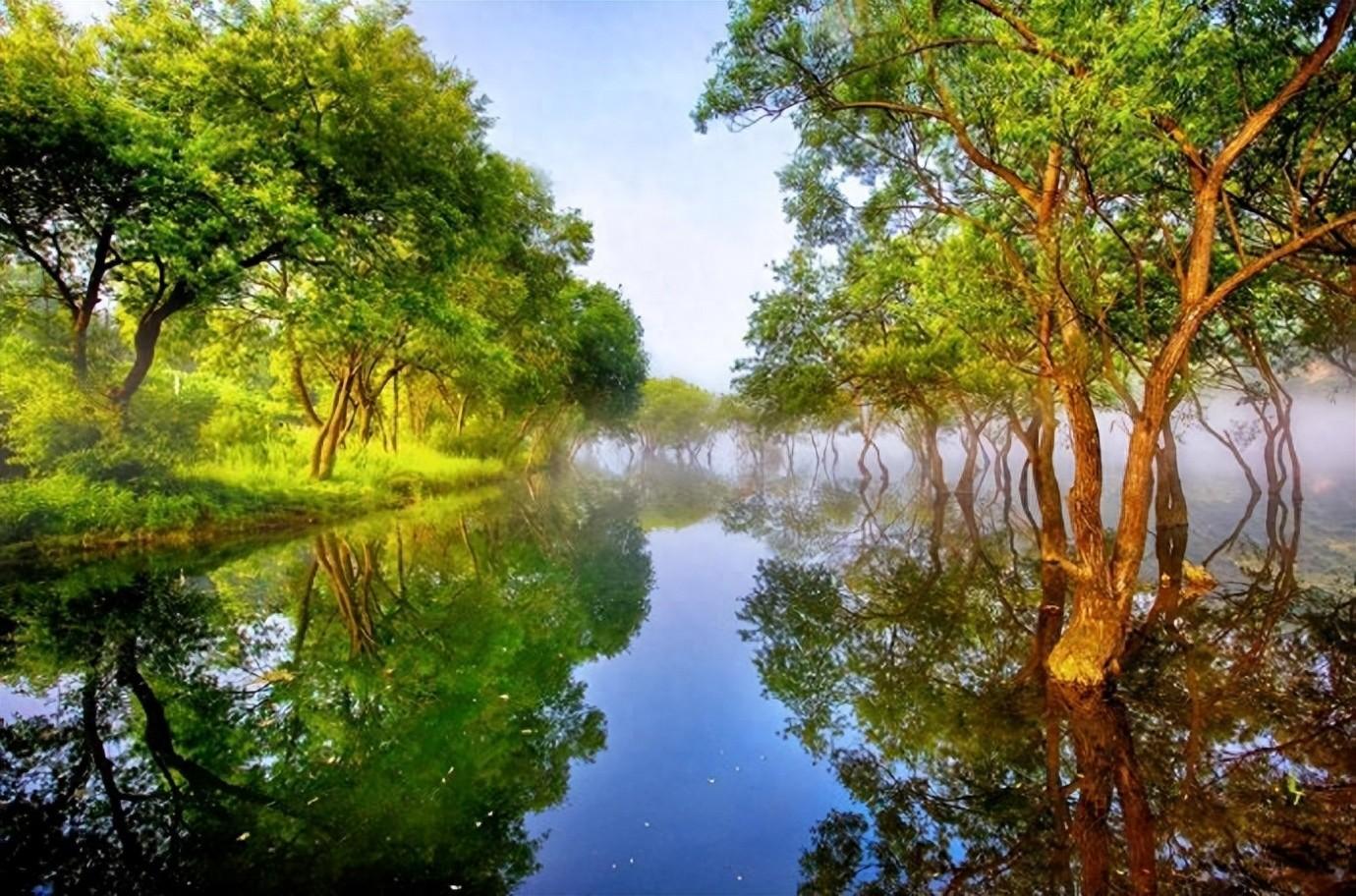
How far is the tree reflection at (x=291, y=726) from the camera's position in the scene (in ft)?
14.5

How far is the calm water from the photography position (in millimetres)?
4539

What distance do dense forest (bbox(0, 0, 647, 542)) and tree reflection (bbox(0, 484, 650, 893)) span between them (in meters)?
4.15

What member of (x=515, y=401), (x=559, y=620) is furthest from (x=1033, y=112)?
(x=515, y=401)

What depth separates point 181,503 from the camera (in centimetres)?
1659

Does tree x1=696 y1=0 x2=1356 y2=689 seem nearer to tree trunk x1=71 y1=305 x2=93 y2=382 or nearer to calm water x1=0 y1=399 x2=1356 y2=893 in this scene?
calm water x1=0 y1=399 x2=1356 y2=893

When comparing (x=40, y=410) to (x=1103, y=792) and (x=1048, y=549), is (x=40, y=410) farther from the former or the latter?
(x=1048, y=549)

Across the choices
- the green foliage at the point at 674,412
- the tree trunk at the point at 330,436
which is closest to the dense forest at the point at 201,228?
the tree trunk at the point at 330,436

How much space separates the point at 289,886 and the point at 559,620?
22.9 ft

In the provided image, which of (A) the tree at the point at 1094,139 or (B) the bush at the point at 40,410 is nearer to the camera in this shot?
(A) the tree at the point at 1094,139

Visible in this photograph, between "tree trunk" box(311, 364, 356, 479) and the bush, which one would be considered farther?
"tree trunk" box(311, 364, 356, 479)

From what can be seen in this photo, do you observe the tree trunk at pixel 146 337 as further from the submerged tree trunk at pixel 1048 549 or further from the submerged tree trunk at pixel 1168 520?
the submerged tree trunk at pixel 1168 520

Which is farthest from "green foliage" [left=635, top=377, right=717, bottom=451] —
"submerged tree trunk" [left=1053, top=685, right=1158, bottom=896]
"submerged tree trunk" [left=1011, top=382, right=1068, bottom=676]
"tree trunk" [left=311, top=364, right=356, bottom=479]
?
"submerged tree trunk" [left=1053, top=685, right=1158, bottom=896]

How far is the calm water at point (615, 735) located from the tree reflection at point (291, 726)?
0.04m

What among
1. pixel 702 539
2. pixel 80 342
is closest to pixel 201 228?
pixel 80 342
